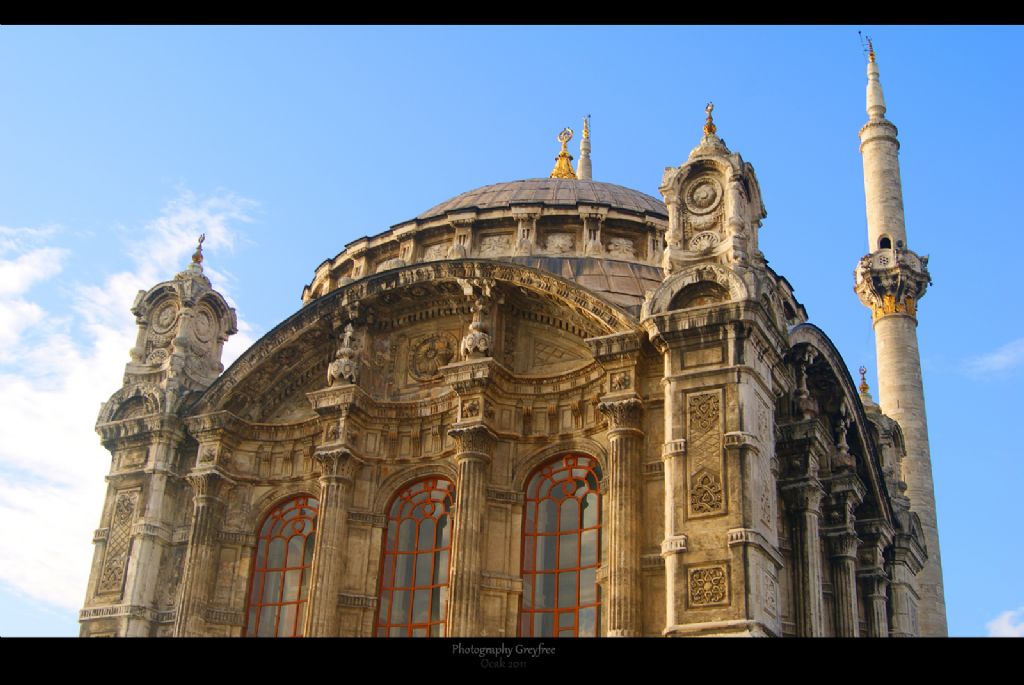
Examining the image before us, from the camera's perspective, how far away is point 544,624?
1969 centimetres

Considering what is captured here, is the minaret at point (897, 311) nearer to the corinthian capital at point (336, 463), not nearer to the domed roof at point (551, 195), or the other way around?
the domed roof at point (551, 195)

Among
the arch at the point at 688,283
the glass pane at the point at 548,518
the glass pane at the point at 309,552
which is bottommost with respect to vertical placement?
the glass pane at the point at 309,552

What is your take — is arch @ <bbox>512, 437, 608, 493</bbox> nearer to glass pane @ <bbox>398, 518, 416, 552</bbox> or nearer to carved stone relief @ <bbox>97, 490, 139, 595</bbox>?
glass pane @ <bbox>398, 518, 416, 552</bbox>

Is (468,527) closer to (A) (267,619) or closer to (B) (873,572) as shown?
(A) (267,619)

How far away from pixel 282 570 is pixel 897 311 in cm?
2231

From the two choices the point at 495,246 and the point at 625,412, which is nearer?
the point at 625,412

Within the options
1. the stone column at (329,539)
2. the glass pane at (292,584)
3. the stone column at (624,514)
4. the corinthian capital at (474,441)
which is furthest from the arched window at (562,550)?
the glass pane at (292,584)

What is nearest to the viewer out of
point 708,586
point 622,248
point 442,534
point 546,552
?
point 708,586

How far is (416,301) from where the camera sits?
74.9 feet

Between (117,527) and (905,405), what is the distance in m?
22.8

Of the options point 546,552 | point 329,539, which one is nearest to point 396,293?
point 329,539

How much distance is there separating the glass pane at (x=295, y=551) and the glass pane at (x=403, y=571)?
→ 2.02 meters

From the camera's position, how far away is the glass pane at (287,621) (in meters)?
21.7

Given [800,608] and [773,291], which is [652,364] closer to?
[773,291]
